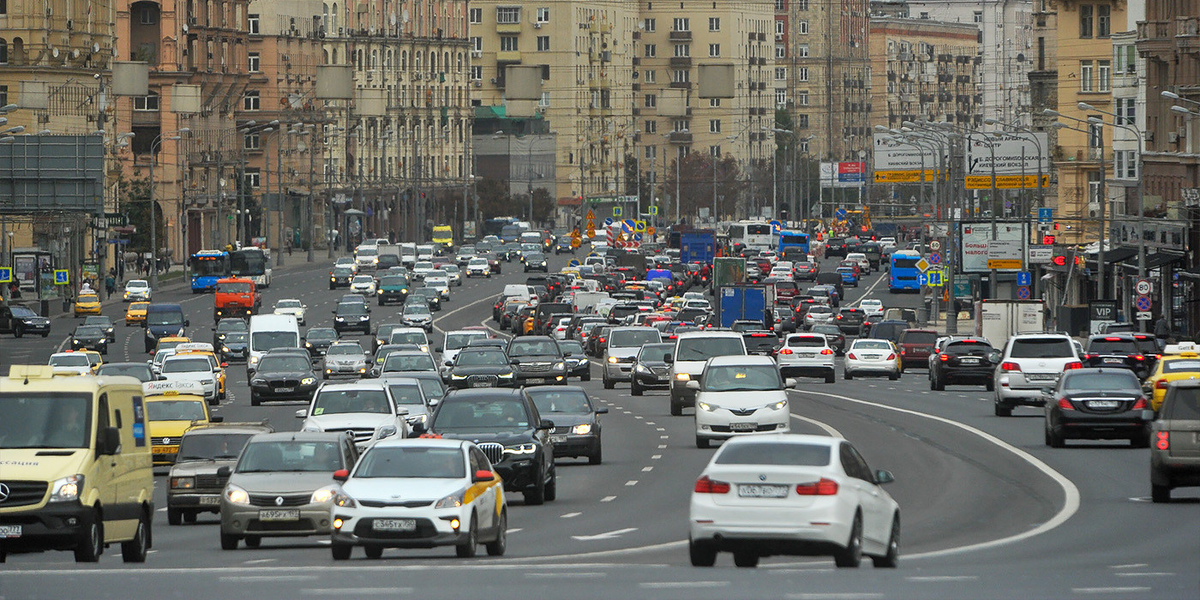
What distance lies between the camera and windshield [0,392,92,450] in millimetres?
18750

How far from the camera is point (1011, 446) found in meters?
33.5

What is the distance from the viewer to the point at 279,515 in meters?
22.5

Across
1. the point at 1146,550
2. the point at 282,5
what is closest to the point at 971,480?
the point at 1146,550

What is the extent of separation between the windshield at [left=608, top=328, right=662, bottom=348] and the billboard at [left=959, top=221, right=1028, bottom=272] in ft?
101

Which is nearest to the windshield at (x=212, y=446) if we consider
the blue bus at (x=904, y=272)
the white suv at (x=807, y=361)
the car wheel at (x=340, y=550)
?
the car wheel at (x=340, y=550)

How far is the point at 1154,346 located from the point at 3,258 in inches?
2386

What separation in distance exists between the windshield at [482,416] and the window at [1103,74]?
8094 cm

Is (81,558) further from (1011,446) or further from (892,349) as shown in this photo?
(892,349)

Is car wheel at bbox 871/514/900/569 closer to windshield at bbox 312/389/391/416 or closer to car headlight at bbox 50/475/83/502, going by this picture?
car headlight at bbox 50/475/83/502

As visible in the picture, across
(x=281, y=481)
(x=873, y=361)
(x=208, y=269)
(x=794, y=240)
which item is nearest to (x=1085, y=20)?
(x=794, y=240)

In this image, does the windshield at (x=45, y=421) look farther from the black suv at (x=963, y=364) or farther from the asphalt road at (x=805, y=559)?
the black suv at (x=963, y=364)

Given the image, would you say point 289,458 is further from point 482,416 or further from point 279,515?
point 482,416

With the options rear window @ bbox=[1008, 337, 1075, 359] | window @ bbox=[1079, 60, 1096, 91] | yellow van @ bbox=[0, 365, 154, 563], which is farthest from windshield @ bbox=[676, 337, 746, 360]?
window @ bbox=[1079, 60, 1096, 91]

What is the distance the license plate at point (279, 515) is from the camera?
22391mm
